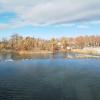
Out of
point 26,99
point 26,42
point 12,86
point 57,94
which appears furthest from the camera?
point 26,42

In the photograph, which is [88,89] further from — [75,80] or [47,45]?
[47,45]

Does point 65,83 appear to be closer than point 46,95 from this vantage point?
No

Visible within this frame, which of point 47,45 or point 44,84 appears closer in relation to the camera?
point 44,84

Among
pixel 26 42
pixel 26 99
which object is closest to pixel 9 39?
pixel 26 42

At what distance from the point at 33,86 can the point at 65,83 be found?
455 cm

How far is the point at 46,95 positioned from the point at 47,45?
4347 inches

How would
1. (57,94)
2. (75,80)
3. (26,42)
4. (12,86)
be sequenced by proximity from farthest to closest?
(26,42), (75,80), (12,86), (57,94)

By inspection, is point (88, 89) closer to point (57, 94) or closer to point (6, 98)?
point (57, 94)

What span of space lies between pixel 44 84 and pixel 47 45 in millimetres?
104633

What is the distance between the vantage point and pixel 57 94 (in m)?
24.4

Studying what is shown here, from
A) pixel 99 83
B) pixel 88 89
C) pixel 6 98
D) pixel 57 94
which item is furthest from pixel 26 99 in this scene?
pixel 99 83

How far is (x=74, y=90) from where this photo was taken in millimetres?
26250

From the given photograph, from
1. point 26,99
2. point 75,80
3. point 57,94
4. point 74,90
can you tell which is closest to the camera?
point 26,99

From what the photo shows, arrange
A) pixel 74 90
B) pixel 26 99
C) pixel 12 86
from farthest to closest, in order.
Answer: pixel 12 86, pixel 74 90, pixel 26 99
